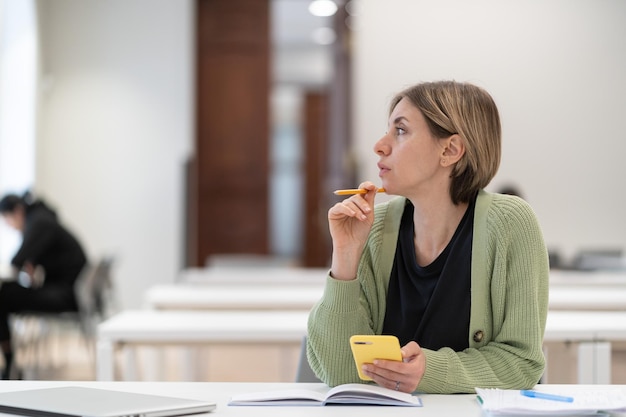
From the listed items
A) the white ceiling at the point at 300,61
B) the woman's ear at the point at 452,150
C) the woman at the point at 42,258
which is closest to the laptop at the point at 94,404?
the woman's ear at the point at 452,150

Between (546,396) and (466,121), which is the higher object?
(466,121)

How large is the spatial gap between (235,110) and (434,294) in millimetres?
7475

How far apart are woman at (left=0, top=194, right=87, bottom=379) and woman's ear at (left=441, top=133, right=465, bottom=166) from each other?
446 cm

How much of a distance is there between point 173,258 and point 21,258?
2877 mm

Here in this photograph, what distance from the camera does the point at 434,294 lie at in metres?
1.96

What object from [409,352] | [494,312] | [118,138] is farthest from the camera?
[118,138]

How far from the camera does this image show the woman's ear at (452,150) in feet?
6.53

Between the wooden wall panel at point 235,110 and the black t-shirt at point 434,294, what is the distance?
726 cm

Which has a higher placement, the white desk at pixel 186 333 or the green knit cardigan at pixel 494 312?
the green knit cardigan at pixel 494 312

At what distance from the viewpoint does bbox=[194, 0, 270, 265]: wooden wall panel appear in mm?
9273

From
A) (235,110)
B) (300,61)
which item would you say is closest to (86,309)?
(235,110)

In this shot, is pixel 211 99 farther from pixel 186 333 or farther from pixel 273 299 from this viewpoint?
pixel 186 333

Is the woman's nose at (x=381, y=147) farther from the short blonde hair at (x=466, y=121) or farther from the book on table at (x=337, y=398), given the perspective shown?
the book on table at (x=337, y=398)

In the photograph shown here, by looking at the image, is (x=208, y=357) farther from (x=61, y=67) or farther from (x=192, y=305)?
(x=61, y=67)
